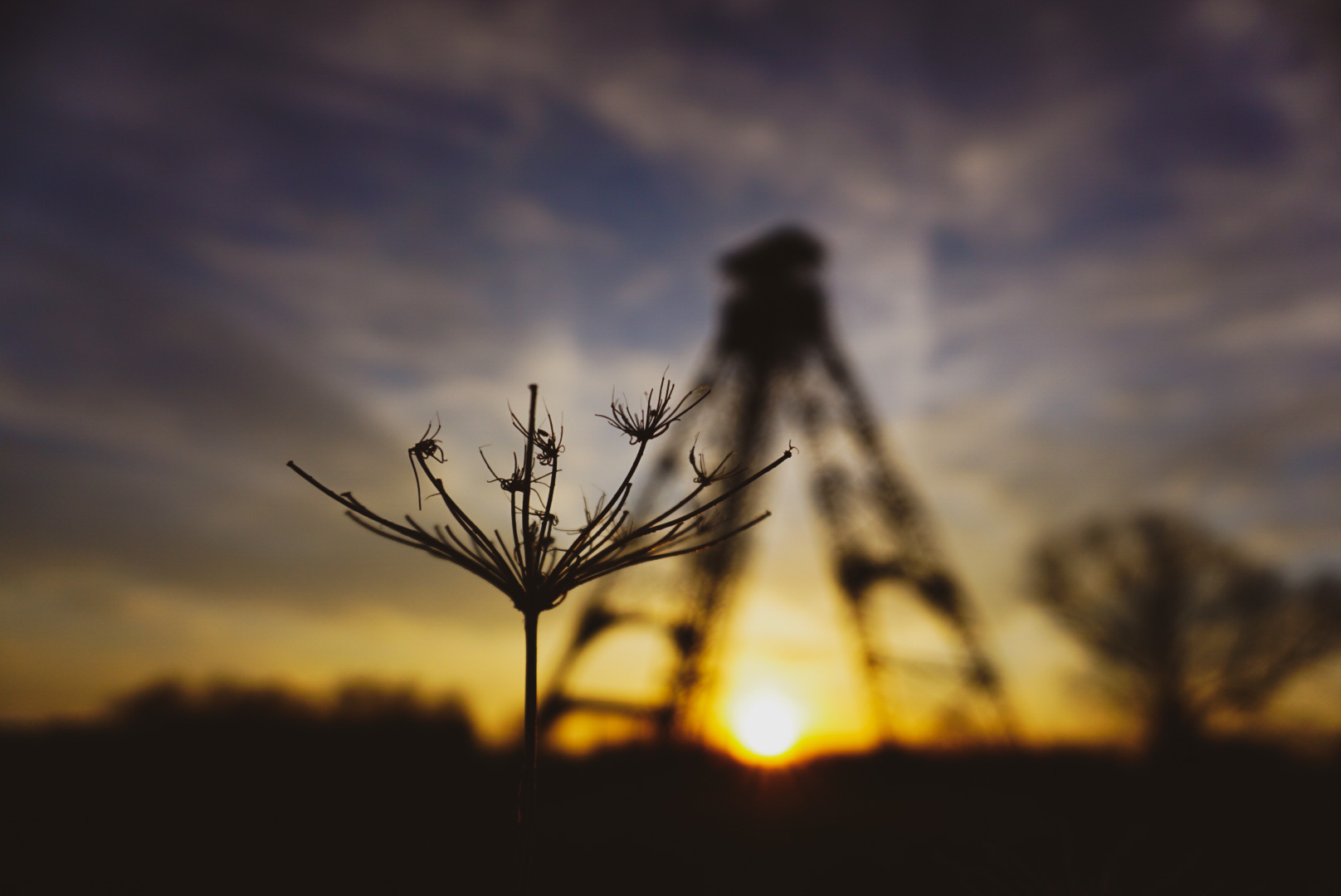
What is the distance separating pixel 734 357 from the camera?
1453cm

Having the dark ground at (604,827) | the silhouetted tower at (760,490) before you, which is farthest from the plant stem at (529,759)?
the silhouetted tower at (760,490)

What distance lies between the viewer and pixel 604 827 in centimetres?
700

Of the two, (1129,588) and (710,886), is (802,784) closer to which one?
(710,886)

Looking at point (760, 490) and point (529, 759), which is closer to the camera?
point (529, 759)

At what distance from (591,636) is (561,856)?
7107 millimetres

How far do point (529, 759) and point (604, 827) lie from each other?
4742 mm

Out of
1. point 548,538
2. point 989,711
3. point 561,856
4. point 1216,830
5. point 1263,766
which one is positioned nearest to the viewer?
point 548,538

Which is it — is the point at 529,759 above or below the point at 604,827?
above

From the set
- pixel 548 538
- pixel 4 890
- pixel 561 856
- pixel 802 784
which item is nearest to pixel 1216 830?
pixel 802 784

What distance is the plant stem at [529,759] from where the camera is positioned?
9.37ft

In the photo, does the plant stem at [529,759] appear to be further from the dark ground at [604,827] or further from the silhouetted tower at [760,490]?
the silhouetted tower at [760,490]

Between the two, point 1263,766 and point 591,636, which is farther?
point 1263,766

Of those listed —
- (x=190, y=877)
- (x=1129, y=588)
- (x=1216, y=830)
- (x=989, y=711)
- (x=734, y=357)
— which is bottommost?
(x=1216, y=830)

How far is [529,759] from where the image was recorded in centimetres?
299
